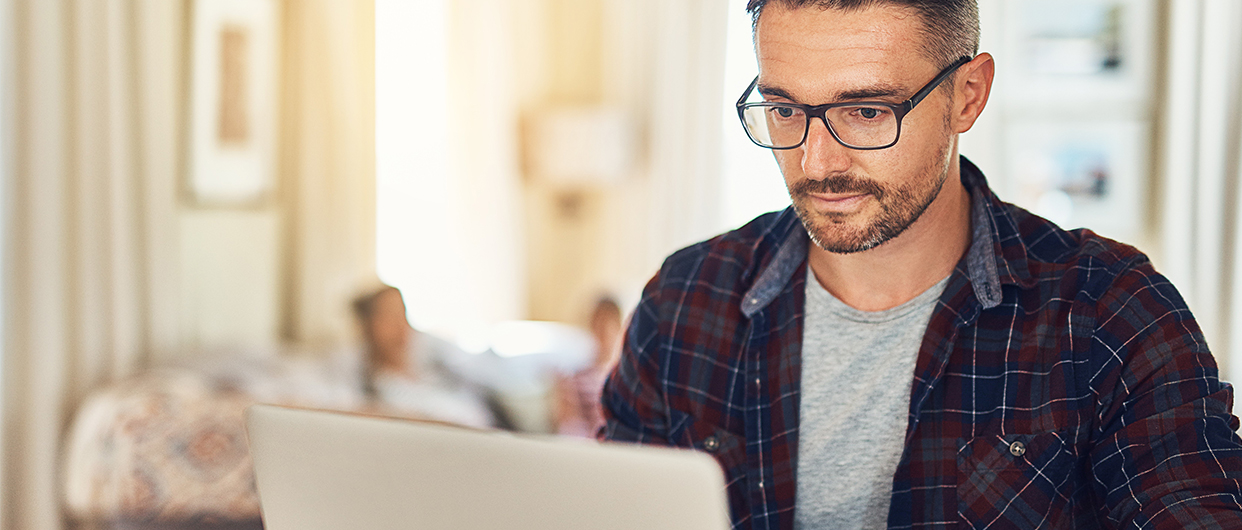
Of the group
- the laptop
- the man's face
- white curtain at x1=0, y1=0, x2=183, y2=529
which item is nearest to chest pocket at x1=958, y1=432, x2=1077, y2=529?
the man's face

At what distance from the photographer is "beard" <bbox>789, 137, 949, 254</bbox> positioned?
104cm

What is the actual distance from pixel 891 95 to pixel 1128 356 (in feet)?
1.18

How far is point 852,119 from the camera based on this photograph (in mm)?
1038

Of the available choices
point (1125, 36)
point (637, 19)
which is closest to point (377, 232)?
point (637, 19)

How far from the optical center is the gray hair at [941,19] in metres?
1.03

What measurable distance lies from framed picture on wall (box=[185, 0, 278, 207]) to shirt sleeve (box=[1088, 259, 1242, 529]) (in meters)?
3.03

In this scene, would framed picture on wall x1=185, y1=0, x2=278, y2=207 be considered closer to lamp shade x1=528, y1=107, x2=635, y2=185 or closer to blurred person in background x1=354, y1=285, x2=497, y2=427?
blurred person in background x1=354, y1=285, x2=497, y2=427

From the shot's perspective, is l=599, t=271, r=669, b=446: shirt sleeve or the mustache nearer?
the mustache

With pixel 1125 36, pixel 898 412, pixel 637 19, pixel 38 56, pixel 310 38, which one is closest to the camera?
Result: pixel 898 412

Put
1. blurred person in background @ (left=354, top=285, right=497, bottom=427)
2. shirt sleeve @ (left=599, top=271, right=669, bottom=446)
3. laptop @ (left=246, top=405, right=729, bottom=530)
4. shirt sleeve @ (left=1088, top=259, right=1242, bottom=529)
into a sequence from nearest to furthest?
1. laptop @ (left=246, top=405, right=729, bottom=530)
2. shirt sleeve @ (left=1088, top=259, right=1242, bottom=529)
3. shirt sleeve @ (left=599, top=271, right=669, bottom=446)
4. blurred person in background @ (left=354, top=285, right=497, bottom=427)

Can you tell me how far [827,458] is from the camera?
1.09m

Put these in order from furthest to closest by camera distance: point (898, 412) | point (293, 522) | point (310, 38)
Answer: point (310, 38) < point (898, 412) < point (293, 522)

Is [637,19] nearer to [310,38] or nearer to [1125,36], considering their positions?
[310,38]

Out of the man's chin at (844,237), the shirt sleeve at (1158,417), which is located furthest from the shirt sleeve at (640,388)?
the shirt sleeve at (1158,417)
